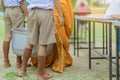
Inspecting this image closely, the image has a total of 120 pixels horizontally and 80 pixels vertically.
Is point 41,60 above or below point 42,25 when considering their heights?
below

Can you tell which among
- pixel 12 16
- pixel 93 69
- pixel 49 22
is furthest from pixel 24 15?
pixel 93 69

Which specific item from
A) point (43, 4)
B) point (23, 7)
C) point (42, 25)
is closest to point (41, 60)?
point (42, 25)

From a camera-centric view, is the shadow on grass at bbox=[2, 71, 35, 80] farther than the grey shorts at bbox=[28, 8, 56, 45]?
Yes

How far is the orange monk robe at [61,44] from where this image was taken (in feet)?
17.1

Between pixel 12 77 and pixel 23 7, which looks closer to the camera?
pixel 12 77

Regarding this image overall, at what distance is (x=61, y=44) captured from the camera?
5.25 metres

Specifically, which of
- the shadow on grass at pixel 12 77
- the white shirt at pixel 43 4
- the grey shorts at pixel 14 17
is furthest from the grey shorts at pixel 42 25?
the grey shorts at pixel 14 17

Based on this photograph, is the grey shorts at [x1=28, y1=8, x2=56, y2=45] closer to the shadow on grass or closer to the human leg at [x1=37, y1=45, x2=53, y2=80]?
the human leg at [x1=37, y1=45, x2=53, y2=80]

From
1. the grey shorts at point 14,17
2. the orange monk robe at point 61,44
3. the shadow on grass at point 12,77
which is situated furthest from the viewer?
the grey shorts at point 14,17

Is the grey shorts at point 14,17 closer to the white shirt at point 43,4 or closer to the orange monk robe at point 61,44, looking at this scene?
the orange monk robe at point 61,44

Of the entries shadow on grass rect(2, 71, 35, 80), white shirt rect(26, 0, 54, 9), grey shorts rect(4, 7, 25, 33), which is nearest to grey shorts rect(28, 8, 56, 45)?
white shirt rect(26, 0, 54, 9)

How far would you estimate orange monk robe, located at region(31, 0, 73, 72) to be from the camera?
17.1ft

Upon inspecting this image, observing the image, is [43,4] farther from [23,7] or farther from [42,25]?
[23,7]

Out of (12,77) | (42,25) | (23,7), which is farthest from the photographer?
(23,7)
